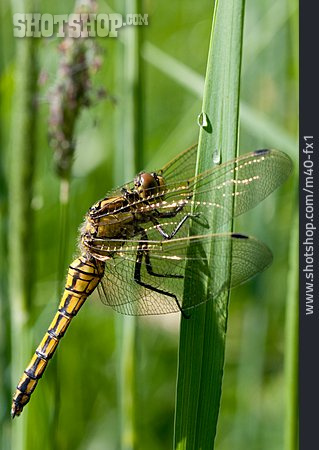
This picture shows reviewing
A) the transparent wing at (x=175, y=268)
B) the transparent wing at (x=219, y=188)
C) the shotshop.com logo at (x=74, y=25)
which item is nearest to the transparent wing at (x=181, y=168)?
the transparent wing at (x=219, y=188)

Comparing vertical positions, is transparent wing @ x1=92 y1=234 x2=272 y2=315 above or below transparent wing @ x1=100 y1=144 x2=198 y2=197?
below

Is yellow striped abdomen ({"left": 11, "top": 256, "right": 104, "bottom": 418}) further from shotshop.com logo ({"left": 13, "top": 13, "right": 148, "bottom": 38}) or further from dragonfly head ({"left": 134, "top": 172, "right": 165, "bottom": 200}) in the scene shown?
shotshop.com logo ({"left": 13, "top": 13, "right": 148, "bottom": 38})

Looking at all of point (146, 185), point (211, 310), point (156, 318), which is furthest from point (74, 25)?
point (156, 318)

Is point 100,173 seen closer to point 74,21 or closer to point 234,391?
point 234,391

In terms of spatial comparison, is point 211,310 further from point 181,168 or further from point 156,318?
point 156,318

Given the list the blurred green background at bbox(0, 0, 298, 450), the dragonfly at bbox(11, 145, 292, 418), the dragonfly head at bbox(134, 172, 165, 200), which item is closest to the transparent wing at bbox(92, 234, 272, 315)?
the dragonfly at bbox(11, 145, 292, 418)
